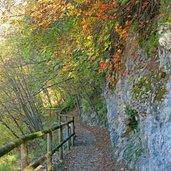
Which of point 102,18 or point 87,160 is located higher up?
point 102,18

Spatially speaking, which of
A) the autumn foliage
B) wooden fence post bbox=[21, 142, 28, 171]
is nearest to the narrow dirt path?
the autumn foliage

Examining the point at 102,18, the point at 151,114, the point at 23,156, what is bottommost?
the point at 23,156

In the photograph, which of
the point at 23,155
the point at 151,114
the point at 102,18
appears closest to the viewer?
the point at 23,155

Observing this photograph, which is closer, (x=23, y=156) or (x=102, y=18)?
(x=23, y=156)

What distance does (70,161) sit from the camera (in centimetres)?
891

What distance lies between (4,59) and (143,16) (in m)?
9.79

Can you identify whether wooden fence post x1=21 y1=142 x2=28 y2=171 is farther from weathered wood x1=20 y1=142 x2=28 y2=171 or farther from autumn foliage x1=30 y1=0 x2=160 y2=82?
autumn foliage x1=30 y1=0 x2=160 y2=82

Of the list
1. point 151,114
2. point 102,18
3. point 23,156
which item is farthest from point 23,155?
point 102,18

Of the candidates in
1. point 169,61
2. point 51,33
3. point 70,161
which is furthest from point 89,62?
point 169,61

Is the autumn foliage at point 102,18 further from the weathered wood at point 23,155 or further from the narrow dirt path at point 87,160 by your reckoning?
the weathered wood at point 23,155

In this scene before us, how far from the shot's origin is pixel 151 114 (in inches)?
234

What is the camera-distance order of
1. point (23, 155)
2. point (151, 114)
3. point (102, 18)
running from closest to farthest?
point (23, 155)
point (151, 114)
point (102, 18)

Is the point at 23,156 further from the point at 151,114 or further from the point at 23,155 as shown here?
the point at 151,114

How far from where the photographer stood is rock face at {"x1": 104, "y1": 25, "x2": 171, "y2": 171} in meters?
5.30
